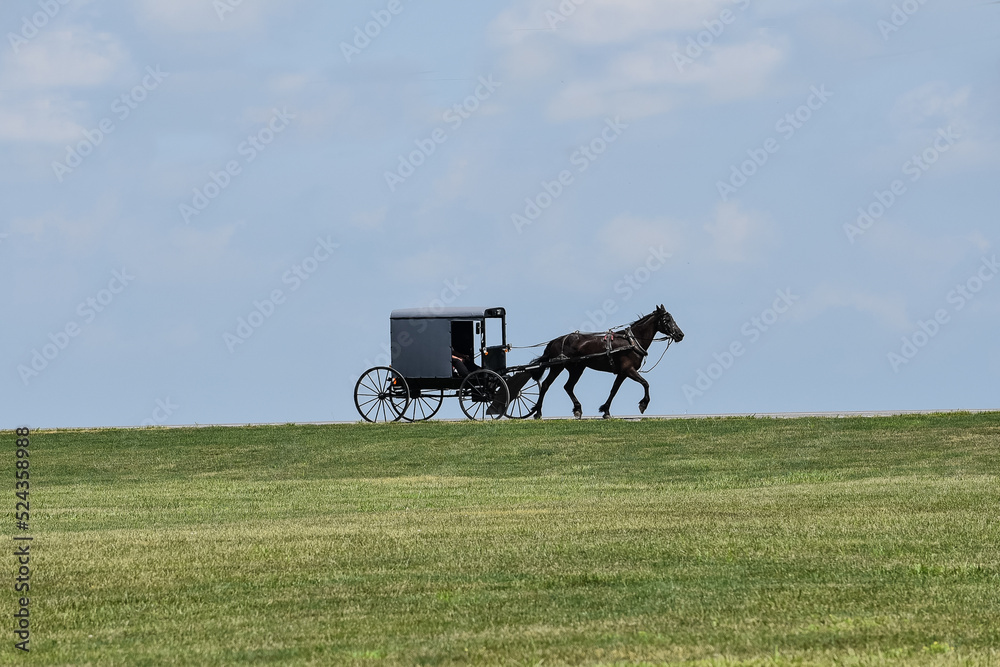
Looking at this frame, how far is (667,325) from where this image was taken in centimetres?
2584

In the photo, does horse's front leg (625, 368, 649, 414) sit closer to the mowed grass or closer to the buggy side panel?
the buggy side panel

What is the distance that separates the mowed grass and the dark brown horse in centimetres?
566

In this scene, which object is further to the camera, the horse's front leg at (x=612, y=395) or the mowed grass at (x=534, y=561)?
the horse's front leg at (x=612, y=395)

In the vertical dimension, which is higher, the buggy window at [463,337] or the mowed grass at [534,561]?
the buggy window at [463,337]

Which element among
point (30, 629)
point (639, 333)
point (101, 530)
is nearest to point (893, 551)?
point (30, 629)

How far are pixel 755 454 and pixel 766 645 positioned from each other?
13.0 metres

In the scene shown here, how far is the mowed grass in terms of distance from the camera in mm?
7246

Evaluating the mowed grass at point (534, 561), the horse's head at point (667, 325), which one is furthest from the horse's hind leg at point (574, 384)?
the mowed grass at point (534, 561)

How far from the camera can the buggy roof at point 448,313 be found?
25984mm

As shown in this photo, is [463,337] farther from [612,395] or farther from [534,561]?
[534,561]

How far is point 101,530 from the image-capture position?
12.9m

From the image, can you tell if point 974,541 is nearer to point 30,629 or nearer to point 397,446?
point 30,629

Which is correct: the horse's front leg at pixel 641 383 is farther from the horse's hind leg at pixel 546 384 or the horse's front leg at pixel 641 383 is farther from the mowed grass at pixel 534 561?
the mowed grass at pixel 534 561

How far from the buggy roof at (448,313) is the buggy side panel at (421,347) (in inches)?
2.8
